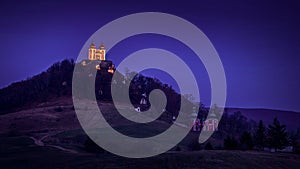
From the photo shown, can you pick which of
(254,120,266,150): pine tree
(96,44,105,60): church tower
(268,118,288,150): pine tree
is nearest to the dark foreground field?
(268,118,288,150): pine tree

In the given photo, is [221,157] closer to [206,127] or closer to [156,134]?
[156,134]

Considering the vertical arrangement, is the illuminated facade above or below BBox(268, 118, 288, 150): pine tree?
above

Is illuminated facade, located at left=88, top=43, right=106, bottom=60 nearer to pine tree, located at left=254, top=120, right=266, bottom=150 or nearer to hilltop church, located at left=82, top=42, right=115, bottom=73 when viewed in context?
hilltop church, located at left=82, top=42, right=115, bottom=73

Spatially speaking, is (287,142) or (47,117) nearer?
(287,142)

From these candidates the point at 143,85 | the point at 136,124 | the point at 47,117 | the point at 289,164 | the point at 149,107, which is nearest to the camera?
the point at 289,164

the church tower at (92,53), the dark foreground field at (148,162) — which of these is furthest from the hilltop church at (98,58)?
the dark foreground field at (148,162)

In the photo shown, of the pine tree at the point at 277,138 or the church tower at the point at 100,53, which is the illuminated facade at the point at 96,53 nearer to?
the church tower at the point at 100,53

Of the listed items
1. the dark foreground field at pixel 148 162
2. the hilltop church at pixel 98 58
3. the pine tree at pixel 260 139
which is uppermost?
the hilltop church at pixel 98 58

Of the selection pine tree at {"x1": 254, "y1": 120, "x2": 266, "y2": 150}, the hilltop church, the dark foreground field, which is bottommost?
the dark foreground field

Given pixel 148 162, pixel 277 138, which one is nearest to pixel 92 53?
pixel 277 138

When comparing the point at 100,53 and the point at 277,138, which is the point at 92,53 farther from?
the point at 277,138

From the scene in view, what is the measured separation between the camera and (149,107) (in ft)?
459

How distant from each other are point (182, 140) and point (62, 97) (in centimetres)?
8277

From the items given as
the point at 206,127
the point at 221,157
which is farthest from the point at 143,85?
the point at 221,157
